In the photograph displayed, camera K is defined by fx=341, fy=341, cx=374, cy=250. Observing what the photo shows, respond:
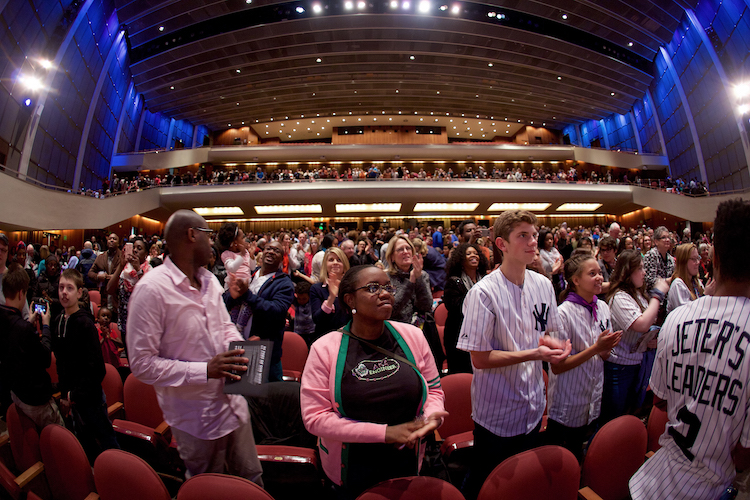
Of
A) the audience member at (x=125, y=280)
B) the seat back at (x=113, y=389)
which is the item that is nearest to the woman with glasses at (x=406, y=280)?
the seat back at (x=113, y=389)

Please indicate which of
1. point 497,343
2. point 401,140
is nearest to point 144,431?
point 497,343

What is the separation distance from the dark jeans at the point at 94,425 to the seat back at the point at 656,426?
3.09 meters

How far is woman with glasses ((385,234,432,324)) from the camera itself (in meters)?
2.77

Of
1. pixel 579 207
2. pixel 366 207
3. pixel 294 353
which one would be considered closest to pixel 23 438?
pixel 294 353

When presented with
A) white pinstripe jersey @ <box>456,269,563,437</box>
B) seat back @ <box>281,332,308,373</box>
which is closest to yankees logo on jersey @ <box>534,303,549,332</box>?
white pinstripe jersey @ <box>456,269,563,437</box>

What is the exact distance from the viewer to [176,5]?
1448cm

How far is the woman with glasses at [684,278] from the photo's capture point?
2635 mm

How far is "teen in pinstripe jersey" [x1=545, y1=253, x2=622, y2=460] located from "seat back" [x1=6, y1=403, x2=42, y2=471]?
3.02m

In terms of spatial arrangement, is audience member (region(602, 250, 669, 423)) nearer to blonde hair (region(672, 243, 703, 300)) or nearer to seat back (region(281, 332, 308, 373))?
blonde hair (region(672, 243, 703, 300))

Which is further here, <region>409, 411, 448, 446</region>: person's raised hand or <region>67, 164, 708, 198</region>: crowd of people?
<region>67, 164, 708, 198</region>: crowd of people

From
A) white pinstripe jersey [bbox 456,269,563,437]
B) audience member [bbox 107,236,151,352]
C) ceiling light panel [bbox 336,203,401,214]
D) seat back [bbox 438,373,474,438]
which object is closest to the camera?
white pinstripe jersey [bbox 456,269,563,437]

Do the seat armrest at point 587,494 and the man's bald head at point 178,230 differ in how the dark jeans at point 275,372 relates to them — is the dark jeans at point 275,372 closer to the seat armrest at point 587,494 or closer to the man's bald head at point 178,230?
the man's bald head at point 178,230

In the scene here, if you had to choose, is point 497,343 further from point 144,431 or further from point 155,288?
point 144,431

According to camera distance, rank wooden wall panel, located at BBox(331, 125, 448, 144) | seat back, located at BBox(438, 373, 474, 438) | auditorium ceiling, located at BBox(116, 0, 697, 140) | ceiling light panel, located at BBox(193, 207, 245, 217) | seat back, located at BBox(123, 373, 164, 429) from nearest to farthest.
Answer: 1. seat back, located at BBox(438, 373, 474, 438)
2. seat back, located at BBox(123, 373, 164, 429)
3. auditorium ceiling, located at BBox(116, 0, 697, 140)
4. ceiling light panel, located at BBox(193, 207, 245, 217)
5. wooden wall panel, located at BBox(331, 125, 448, 144)
